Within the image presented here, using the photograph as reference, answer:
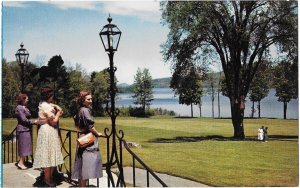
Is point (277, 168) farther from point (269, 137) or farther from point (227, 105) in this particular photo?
point (227, 105)

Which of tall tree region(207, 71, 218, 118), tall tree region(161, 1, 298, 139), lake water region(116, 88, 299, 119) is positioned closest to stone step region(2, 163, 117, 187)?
lake water region(116, 88, 299, 119)

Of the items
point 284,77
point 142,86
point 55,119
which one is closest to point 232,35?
point 284,77

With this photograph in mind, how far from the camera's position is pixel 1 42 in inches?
302

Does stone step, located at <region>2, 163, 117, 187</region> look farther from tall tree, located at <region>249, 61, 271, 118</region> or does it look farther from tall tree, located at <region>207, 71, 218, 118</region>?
tall tree, located at <region>207, 71, 218, 118</region>

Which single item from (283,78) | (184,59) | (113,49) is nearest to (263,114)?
(283,78)

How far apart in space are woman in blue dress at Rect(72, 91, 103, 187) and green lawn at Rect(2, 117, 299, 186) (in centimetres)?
248

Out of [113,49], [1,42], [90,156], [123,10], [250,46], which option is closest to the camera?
[90,156]

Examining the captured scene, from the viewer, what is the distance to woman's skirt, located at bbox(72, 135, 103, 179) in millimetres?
6203

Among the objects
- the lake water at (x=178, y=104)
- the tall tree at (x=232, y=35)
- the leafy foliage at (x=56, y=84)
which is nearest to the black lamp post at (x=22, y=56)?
the leafy foliage at (x=56, y=84)

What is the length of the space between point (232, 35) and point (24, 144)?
10.6 metres

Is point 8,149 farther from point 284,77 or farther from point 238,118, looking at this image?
point 238,118

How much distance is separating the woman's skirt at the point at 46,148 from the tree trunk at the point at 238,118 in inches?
430

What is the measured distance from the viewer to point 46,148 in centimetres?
661

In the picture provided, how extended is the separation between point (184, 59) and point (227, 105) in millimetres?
3099
